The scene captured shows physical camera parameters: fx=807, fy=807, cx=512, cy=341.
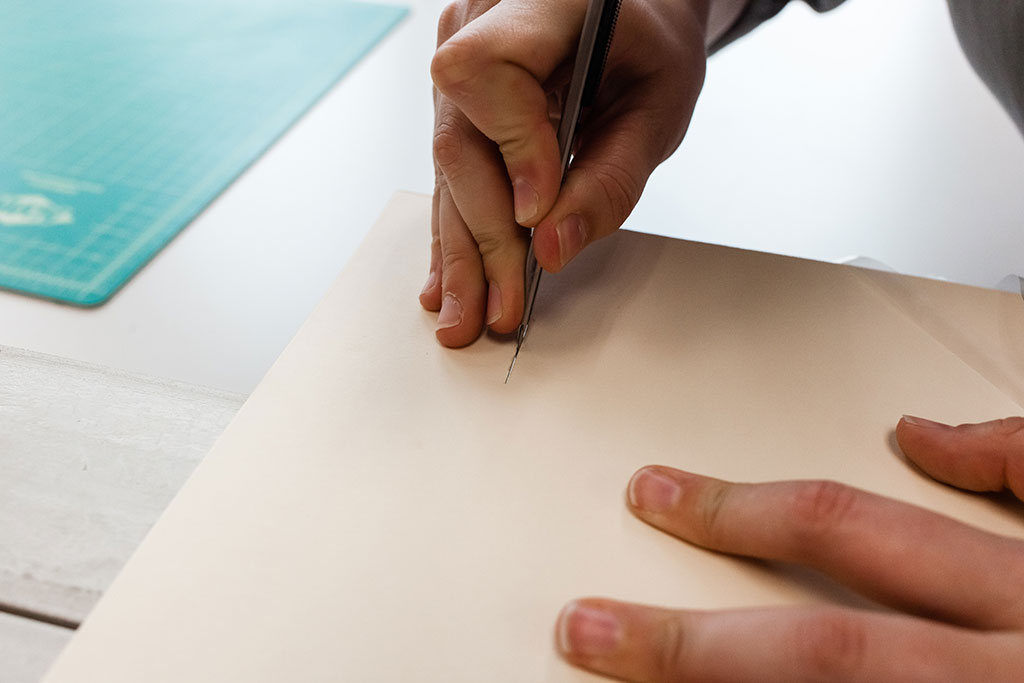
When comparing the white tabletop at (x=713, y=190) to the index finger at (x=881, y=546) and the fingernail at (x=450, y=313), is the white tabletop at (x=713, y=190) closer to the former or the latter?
the fingernail at (x=450, y=313)

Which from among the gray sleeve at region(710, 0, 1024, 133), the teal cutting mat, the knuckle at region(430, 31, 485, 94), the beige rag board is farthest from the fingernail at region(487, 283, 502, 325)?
the gray sleeve at region(710, 0, 1024, 133)

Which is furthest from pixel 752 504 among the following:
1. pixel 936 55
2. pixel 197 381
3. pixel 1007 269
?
pixel 936 55

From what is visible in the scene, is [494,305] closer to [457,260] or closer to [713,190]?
[457,260]

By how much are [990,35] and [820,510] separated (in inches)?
26.0

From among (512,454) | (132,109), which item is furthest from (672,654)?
(132,109)

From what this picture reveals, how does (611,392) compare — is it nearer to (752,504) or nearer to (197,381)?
(752,504)

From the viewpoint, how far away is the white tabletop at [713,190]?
30.6 inches

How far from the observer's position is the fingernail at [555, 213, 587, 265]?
0.60 m

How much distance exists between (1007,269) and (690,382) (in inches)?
22.5

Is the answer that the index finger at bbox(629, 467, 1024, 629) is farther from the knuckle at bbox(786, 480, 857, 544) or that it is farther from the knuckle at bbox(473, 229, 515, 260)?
the knuckle at bbox(473, 229, 515, 260)

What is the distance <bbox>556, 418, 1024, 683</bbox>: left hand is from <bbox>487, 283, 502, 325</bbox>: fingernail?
0.63 feet

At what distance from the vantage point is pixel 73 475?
56cm

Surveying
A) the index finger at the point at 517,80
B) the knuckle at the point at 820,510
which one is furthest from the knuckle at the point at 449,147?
the knuckle at the point at 820,510

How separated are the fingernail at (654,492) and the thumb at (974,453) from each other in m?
0.17
